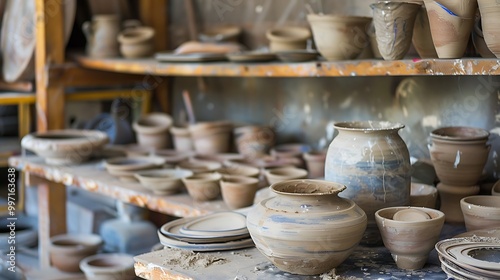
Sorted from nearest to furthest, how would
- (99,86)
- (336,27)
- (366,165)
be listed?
(366,165)
(336,27)
(99,86)

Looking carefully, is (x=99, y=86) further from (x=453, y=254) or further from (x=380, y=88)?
(x=453, y=254)

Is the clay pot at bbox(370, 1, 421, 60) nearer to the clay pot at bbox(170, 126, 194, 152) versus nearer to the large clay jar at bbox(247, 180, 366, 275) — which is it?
the large clay jar at bbox(247, 180, 366, 275)

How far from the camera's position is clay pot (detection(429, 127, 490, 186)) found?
9.23 feet

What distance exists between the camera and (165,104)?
17.4 feet

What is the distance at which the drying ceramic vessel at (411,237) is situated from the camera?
85.4 inches

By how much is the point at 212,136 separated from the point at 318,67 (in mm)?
1369

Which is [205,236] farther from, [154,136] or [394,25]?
[154,136]

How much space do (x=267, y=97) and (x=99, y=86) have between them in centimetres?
149

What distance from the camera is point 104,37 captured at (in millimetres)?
4801

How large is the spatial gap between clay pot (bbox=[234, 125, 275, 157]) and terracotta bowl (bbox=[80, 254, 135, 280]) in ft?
3.10

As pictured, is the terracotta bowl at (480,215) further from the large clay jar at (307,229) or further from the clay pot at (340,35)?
the clay pot at (340,35)

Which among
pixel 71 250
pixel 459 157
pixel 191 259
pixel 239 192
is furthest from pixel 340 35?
pixel 71 250

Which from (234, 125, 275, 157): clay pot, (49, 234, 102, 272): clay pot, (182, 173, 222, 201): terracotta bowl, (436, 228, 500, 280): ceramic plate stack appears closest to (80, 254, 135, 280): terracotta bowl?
(49, 234, 102, 272): clay pot

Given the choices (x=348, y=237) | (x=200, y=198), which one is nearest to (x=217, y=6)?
(x=200, y=198)
